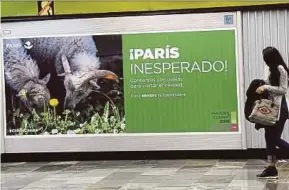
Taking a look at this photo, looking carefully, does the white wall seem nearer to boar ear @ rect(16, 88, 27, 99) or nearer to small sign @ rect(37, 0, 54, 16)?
small sign @ rect(37, 0, 54, 16)

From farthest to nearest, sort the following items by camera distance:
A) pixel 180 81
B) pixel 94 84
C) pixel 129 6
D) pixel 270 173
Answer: pixel 94 84 < pixel 129 6 < pixel 180 81 < pixel 270 173

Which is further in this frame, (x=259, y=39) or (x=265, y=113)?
(x=259, y=39)

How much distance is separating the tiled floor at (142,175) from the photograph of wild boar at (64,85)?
0.76 metres

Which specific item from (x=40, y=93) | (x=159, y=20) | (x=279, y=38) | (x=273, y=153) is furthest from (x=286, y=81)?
(x=40, y=93)

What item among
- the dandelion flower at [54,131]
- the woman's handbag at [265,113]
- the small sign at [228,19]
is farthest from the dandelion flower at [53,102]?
the woman's handbag at [265,113]

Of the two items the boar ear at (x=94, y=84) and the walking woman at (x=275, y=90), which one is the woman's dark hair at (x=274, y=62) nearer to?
the walking woman at (x=275, y=90)

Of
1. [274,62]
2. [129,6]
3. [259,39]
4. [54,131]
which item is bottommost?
[54,131]

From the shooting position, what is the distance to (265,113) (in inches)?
329

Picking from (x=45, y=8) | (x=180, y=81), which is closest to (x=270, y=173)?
(x=180, y=81)

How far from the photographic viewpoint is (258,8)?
10.6m

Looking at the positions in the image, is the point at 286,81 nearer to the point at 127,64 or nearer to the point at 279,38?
the point at 279,38

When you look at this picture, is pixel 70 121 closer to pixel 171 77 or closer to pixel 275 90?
pixel 171 77

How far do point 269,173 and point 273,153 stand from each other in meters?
0.29

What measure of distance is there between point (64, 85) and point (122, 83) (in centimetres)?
111
